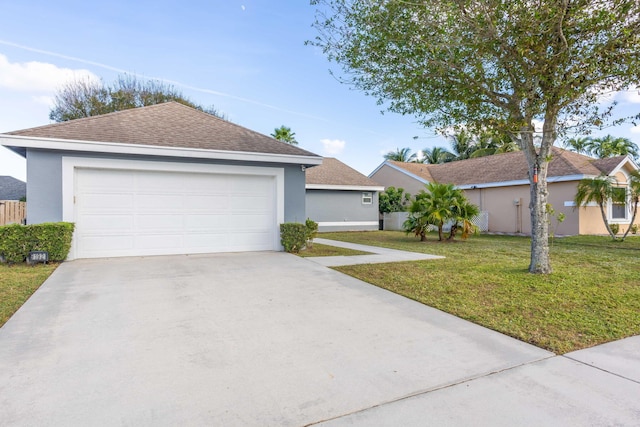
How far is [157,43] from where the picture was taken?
12500mm

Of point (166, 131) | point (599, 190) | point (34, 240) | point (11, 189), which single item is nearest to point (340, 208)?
point (599, 190)

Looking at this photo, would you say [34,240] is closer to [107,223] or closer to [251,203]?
[107,223]

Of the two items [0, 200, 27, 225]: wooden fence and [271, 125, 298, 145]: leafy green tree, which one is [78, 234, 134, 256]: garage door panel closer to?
[0, 200, 27, 225]: wooden fence

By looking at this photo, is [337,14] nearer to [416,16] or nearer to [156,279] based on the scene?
[416,16]

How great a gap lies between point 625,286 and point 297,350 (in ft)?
19.5

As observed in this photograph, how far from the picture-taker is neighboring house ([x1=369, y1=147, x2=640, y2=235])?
14.8 m

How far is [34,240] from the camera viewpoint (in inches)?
276

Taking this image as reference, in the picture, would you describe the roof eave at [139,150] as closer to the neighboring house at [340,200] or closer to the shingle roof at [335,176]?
the neighboring house at [340,200]

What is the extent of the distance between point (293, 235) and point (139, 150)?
14.1ft

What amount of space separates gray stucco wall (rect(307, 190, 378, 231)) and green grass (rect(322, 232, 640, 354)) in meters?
9.93

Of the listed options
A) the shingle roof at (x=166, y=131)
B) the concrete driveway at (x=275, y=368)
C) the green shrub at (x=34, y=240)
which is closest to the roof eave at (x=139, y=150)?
the shingle roof at (x=166, y=131)

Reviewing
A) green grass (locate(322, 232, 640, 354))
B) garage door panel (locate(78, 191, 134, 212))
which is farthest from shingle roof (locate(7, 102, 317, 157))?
green grass (locate(322, 232, 640, 354))

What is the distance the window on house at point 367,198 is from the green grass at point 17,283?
49.9 feet

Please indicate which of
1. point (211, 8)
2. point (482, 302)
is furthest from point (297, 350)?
point (211, 8)
